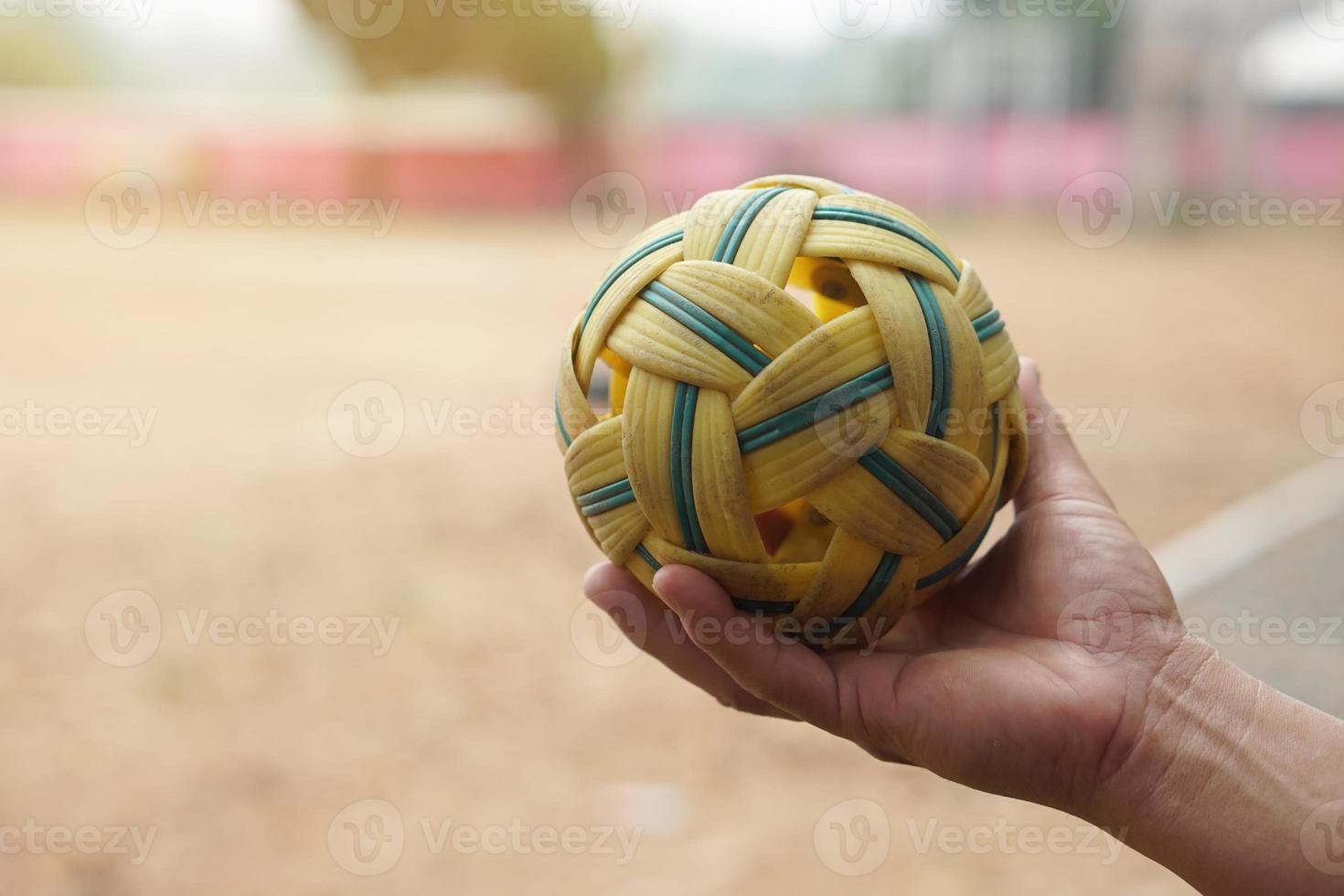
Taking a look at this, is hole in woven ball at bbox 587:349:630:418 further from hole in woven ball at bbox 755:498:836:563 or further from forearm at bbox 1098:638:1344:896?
forearm at bbox 1098:638:1344:896

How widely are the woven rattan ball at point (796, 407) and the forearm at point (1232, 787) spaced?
0.75 ft

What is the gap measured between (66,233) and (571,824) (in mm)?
9570

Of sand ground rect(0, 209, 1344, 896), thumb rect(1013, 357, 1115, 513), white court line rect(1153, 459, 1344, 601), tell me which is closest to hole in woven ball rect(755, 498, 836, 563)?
thumb rect(1013, 357, 1115, 513)

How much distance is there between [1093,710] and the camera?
100 cm

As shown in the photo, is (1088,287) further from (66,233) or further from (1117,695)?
(66,233)

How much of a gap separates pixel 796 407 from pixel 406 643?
1.62 meters

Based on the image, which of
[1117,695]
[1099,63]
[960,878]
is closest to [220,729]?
[960,878]

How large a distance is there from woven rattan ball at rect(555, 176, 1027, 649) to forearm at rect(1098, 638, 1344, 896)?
23cm

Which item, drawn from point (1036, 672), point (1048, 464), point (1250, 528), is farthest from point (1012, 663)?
point (1250, 528)

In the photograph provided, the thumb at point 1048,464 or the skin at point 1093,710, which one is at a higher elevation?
the thumb at point 1048,464

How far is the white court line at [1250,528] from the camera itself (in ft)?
7.90

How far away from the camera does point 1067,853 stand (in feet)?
5.69

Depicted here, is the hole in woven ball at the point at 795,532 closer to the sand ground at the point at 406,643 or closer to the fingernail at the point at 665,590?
the fingernail at the point at 665,590

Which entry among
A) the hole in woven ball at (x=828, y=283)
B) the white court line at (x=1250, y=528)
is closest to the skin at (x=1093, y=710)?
the hole in woven ball at (x=828, y=283)
